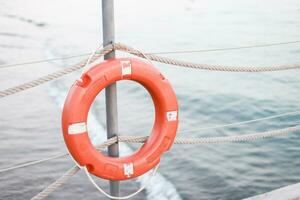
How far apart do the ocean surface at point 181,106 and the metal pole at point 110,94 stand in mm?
529

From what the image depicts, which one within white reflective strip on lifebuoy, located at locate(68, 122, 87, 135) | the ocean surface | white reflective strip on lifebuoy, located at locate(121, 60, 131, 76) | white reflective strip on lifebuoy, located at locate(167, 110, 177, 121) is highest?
white reflective strip on lifebuoy, located at locate(121, 60, 131, 76)

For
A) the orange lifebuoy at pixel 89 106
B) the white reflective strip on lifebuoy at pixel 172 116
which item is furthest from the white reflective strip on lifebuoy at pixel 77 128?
the white reflective strip on lifebuoy at pixel 172 116

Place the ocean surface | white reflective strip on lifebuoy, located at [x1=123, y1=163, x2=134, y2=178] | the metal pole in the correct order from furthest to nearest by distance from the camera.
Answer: the ocean surface, white reflective strip on lifebuoy, located at [x1=123, y1=163, x2=134, y2=178], the metal pole

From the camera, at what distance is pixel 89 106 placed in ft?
6.17

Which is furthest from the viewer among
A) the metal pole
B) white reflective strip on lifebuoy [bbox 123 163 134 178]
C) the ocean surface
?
the ocean surface

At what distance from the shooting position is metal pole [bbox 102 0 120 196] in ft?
5.87

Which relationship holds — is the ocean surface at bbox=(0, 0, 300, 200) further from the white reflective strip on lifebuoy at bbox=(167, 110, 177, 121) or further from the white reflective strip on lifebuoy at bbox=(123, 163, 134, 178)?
the white reflective strip on lifebuoy at bbox=(123, 163, 134, 178)

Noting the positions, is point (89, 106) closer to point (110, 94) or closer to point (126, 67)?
point (110, 94)

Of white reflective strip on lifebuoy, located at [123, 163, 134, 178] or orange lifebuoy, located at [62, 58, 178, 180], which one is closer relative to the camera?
orange lifebuoy, located at [62, 58, 178, 180]

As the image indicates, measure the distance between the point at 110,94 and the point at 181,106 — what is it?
6388 millimetres

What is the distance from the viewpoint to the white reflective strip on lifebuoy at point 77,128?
1839 millimetres

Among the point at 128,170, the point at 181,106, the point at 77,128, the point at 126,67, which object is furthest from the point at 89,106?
the point at 181,106

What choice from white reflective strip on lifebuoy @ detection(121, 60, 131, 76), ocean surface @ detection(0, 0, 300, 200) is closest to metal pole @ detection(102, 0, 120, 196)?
white reflective strip on lifebuoy @ detection(121, 60, 131, 76)

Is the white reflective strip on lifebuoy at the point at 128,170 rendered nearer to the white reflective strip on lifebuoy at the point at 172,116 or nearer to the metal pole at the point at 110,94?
the metal pole at the point at 110,94
